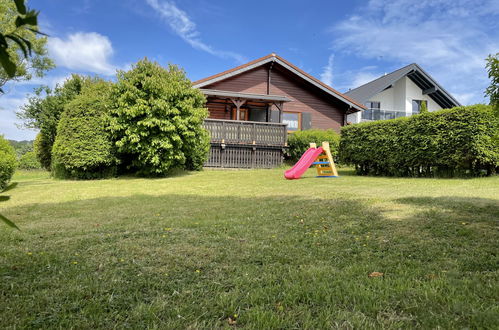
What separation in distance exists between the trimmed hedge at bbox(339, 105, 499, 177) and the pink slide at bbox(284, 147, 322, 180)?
4.32 ft

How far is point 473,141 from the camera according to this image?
26.6ft

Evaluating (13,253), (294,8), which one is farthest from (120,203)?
(294,8)

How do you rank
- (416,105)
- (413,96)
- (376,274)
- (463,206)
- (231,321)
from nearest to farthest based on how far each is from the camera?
(231,321), (376,274), (463,206), (413,96), (416,105)

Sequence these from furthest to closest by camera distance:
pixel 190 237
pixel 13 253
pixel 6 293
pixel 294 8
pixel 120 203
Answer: pixel 294 8
pixel 120 203
pixel 190 237
pixel 13 253
pixel 6 293

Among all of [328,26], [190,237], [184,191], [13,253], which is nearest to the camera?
[13,253]

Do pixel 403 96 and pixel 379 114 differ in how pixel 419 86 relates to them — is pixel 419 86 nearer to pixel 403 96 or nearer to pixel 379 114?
pixel 403 96

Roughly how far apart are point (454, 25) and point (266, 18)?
10262mm

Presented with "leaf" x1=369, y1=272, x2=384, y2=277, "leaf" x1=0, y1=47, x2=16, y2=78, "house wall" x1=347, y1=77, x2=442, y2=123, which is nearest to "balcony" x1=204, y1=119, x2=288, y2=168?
"leaf" x1=369, y1=272, x2=384, y2=277

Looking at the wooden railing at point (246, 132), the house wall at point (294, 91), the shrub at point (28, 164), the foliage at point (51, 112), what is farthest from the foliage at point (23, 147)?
the wooden railing at point (246, 132)

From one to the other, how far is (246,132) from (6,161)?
361 inches

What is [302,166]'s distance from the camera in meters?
10.7

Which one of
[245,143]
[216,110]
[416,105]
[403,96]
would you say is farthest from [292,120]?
[416,105]

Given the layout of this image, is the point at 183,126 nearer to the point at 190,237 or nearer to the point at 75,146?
the point at 75,146

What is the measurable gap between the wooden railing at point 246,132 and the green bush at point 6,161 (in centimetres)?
739
